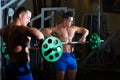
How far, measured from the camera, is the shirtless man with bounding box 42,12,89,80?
9.61ft

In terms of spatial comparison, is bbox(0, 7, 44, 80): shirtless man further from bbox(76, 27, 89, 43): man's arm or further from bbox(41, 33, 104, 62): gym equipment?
bbox(76, 27, 89, 43): man's arm

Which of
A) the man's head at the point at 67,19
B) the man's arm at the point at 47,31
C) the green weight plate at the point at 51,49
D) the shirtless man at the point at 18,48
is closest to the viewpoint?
the shirtless man at the point at 18,48

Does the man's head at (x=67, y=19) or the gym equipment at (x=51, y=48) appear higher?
the man's head at (x=67, y=19)

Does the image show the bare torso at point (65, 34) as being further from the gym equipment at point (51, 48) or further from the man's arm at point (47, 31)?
the gym equipment at point (51, 48)

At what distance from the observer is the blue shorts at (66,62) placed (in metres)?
2.94

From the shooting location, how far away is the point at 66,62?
117 inches

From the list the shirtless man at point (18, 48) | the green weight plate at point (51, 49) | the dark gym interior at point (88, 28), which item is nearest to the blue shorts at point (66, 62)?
the dark gym interior at point (88, 28)

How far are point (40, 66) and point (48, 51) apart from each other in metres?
1.00

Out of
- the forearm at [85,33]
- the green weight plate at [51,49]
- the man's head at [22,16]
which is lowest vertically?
the green weight plate at [51,49]

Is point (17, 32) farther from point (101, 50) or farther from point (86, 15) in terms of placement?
point (101, 50)

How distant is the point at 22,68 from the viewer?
2.14 m

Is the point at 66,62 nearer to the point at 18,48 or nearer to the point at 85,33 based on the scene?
the point at 85,33

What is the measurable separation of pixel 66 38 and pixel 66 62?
254mm

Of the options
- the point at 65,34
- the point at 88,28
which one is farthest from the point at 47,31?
the point at 88,28
